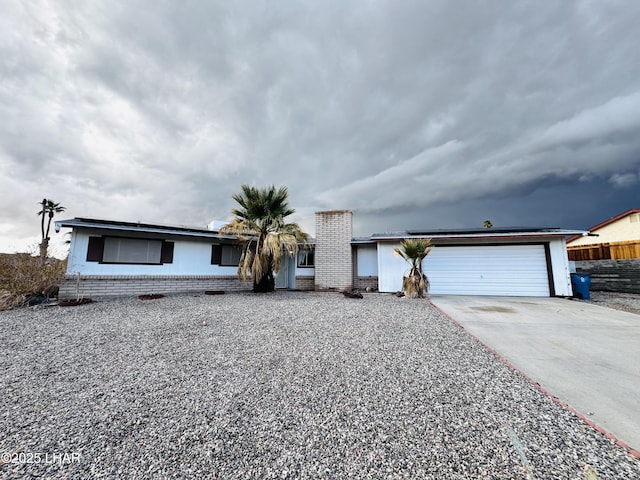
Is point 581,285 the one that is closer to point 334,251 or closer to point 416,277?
point 416,277

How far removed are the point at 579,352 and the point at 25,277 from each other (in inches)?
571

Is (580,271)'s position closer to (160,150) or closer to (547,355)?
(547,355)

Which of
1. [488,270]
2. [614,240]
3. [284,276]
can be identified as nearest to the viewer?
[488,270]

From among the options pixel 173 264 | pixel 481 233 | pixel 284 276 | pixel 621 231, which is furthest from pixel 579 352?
pixel 621 231

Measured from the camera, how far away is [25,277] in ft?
24.9

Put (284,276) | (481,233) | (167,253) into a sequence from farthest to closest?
(284,276) < (481,233) < (167,253)

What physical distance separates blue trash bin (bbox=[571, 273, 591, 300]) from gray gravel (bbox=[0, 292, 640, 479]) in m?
9.51

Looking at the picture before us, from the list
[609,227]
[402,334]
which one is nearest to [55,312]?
[402,334]

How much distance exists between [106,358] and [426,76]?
1273 cm

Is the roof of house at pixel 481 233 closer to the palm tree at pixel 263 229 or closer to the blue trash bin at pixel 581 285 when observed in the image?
the blue trash bin at pixel 581 285

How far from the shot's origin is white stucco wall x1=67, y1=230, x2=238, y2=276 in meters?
8.96

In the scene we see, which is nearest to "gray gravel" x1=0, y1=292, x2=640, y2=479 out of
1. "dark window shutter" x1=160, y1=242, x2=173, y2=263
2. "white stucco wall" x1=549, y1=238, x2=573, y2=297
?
"dark window shutter" x1=160, y1=242, x2=173, y2=263

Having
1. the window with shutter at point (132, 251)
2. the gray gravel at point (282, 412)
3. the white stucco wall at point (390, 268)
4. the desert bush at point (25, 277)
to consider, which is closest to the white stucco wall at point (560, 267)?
the white stucco wall at point (390, 268)

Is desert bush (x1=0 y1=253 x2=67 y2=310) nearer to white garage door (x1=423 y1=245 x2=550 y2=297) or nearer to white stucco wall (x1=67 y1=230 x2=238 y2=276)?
white stucco wall (x1=67 y1=230 x2=238 y2=276)
